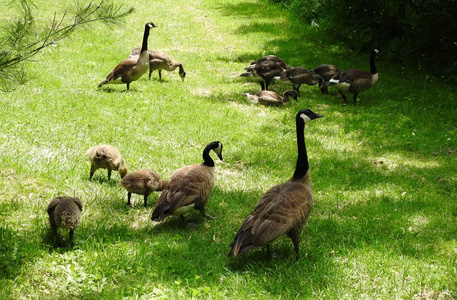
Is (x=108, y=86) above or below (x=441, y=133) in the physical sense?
Result: above

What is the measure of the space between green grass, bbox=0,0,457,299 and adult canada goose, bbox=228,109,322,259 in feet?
1.49

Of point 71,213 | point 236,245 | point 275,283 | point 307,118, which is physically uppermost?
point 307,118

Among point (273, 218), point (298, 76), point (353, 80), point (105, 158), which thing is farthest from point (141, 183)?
point (353, 80)

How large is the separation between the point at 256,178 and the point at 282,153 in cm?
157

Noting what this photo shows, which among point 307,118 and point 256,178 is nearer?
point 307,118

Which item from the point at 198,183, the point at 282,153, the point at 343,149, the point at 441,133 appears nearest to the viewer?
the point at 198,183

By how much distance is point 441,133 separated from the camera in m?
12.6

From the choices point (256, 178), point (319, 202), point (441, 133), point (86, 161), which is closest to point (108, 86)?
point (86, 161)

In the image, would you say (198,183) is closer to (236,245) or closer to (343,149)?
(236,245)

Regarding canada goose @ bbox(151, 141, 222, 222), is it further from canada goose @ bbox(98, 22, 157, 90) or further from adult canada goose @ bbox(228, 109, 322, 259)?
canada goose @ bbox(98, 22, 157, 90)

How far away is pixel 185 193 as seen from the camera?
6.90m

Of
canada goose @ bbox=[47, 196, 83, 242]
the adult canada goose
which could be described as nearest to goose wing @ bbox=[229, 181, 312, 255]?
the adult canada goose

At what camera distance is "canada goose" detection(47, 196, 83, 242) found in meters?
6.00

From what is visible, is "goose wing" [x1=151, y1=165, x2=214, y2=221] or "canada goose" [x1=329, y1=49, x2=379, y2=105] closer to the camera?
"goose wing" [x1=151, y1=165, x2=214, y2=221]
